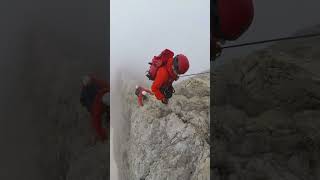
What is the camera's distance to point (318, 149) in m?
1.41

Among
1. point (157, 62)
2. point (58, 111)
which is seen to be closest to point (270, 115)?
point (157, 62)

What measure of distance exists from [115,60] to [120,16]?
0.75 ft

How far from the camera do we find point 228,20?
1718 millimetres

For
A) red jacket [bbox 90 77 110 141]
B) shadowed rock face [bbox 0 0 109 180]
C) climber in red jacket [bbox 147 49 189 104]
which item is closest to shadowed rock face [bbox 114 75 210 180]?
climber in red jacket [bbox 147 49 189 104]

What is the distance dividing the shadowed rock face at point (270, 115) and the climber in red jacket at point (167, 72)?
23cm

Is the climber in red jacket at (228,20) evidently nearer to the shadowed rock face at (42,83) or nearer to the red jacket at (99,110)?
the red jacket at (99,110)

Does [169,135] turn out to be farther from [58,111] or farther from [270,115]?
[58,111]

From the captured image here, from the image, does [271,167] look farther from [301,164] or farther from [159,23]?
[159,23]

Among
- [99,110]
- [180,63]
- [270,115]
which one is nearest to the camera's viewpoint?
[270,115]

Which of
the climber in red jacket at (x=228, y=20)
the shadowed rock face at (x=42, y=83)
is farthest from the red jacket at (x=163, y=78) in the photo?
the shadowed rock face at (x=42, y=83)

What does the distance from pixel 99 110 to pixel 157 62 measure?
1.59ft

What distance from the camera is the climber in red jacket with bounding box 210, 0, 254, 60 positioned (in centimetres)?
164

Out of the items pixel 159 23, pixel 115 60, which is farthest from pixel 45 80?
pixel 159 23

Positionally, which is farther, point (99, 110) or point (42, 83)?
point (42, 83)
